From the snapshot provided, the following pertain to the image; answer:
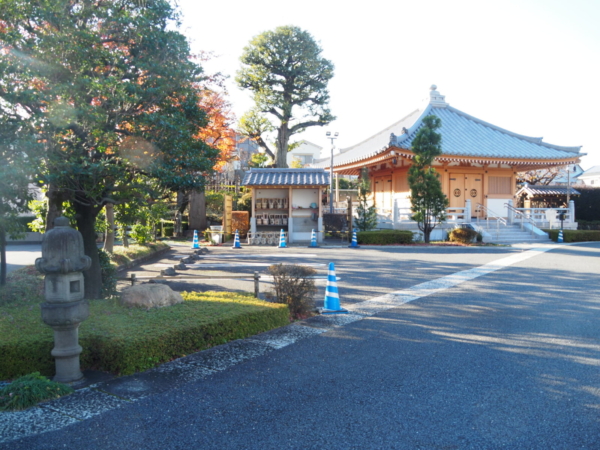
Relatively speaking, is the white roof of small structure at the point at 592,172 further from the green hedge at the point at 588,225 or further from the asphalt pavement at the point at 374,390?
the asphalt pavement at the point at 374,390

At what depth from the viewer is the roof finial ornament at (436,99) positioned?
96.2ft

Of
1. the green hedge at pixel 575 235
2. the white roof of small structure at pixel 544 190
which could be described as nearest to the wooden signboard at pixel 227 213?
the green hedge at pixel 575 235

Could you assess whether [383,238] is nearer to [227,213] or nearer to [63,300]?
[227,213]

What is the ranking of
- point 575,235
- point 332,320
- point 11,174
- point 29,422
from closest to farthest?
point 29,422 → point 11,174 → point 332,320 → point 575,235

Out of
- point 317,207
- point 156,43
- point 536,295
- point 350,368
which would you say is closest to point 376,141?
point 317,207

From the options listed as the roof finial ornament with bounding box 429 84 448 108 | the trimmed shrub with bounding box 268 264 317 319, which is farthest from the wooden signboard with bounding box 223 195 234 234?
the trimmed shrub with bounding box 268 264 317 319

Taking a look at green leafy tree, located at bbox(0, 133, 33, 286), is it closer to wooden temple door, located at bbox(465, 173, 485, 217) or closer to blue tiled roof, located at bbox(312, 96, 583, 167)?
blue tiled roof, located at bbox(312, 96, 583, 167)

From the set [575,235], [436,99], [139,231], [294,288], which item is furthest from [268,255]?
[436,99]

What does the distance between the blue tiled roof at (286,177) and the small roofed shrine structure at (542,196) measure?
19.4 metres

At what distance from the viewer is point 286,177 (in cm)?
2259

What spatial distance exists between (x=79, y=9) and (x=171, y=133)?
2357mm

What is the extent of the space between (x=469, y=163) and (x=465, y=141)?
1.35 m

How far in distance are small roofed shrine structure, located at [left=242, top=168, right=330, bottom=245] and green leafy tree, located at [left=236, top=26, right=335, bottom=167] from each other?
4.99m

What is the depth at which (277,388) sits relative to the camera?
14.3 ft
